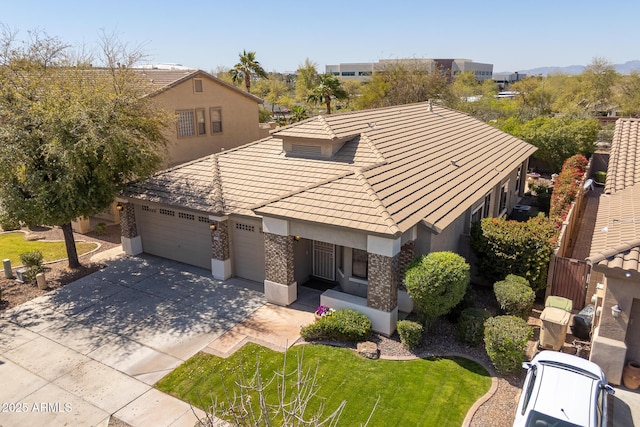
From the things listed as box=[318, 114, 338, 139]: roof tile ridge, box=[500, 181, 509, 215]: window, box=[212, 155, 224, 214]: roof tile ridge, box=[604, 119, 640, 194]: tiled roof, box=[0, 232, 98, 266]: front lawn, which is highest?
box=[318, 114, 338, 139]: roof tile ridge

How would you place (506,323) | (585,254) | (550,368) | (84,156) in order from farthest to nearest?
1. (585,254)
2. (84,156)
3. (506,323)
4. (550,368)

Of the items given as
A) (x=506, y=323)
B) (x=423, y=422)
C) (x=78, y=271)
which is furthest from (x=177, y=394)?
(x=78, y=271)

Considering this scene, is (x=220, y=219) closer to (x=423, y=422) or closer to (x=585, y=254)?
(x=423, y=422)

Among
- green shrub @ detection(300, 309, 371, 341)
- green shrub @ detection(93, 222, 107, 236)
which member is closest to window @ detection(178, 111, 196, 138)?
green shrub @ detection(93, 222, 107, 236)

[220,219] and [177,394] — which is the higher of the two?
[220,219]

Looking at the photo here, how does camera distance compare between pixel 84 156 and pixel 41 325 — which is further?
pixel 84 156

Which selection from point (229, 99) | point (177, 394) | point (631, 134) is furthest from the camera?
point (229, 99)

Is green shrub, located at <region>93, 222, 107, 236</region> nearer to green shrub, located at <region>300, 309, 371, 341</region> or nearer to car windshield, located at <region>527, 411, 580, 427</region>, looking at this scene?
green shrub, located at <region>300, 309, 371, 341</region>
